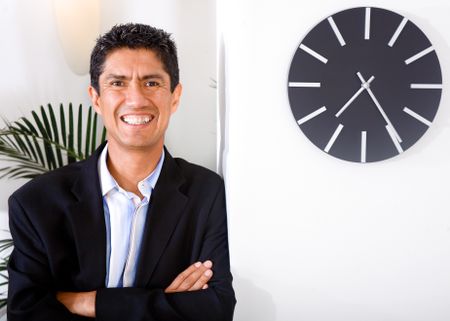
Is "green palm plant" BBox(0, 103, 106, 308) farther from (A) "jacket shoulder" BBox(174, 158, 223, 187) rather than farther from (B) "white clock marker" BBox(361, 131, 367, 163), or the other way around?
(B) "white clock marker" BBox(361, 131, 367, 163)

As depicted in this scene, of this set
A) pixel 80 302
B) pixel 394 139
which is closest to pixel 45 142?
pixel 80 302

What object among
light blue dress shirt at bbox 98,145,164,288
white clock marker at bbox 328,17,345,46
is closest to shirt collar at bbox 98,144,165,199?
light blue dress shirt at bbox 98,145,164,288

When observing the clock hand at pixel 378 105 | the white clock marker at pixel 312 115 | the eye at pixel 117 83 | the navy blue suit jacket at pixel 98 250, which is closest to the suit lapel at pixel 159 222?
the navy blue suit jacket at pixel 98 250

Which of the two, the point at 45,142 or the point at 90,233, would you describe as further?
the point at 45,142

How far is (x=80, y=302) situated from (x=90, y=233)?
0.77 ft

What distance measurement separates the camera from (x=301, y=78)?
1708 millimetres

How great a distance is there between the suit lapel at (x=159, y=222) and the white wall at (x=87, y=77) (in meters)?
0.90

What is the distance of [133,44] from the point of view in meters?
1.70

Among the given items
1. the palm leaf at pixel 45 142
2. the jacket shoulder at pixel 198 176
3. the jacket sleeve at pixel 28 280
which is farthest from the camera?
the palm leaf at pixel 45 142

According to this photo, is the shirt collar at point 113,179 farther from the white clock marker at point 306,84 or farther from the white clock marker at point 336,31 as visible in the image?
the white clock marker at point 336,31

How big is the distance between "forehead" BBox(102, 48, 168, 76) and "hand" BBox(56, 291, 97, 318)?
77cm

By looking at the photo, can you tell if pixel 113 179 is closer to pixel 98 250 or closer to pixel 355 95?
pixel 98 250

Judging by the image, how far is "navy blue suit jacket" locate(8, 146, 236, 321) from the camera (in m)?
1.65

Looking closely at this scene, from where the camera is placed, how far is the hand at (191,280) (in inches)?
68.5
